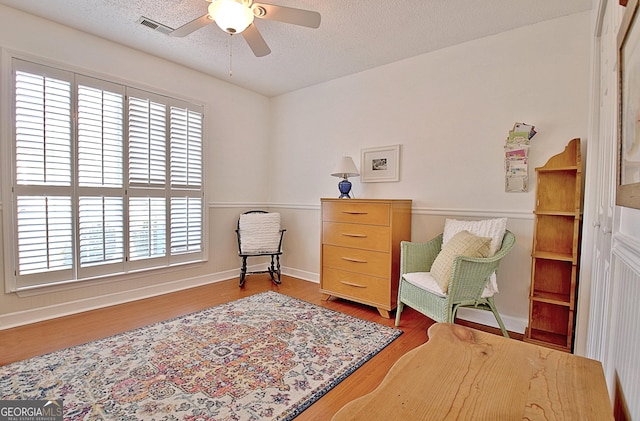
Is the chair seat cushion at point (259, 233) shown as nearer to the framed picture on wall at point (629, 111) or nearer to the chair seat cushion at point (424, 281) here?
the chair seat cushion at point (424, 281)

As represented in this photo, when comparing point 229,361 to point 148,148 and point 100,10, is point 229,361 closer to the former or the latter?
point 148,148

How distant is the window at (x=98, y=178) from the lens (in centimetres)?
252

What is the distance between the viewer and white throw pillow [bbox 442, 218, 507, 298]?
2324 millimetres

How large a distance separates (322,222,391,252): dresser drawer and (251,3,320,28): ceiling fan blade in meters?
1.75

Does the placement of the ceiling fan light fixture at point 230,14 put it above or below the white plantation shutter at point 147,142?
above

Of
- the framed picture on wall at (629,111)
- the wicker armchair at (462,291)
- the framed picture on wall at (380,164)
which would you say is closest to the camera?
the framed picture on wall at (629,111)

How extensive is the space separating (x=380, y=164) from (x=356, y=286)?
1355mm

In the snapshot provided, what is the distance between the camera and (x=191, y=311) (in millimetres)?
2867

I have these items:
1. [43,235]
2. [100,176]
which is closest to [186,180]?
[100,176]

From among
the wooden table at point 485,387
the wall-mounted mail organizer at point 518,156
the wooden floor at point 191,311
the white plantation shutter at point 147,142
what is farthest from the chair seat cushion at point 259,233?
the wooden table at point 485,387

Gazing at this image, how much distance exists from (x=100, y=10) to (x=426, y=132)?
3008mm

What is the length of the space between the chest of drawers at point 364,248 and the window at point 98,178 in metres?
1.70

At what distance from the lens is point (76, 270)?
2777 millimetres

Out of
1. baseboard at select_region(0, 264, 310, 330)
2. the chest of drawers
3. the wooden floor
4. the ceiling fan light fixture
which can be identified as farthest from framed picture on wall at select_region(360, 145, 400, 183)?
the ceiling fan light fixture
